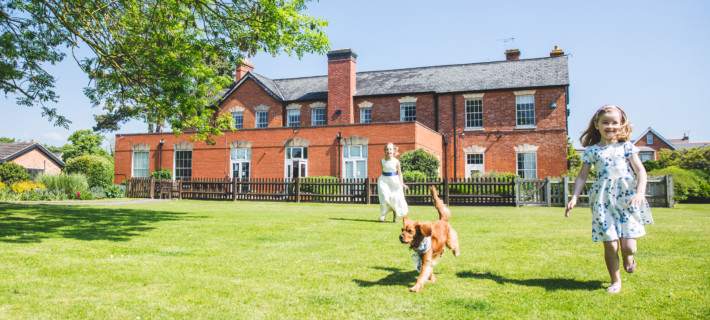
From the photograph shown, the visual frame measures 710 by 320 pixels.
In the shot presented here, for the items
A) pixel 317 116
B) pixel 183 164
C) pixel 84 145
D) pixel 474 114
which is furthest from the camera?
pixel 84 145

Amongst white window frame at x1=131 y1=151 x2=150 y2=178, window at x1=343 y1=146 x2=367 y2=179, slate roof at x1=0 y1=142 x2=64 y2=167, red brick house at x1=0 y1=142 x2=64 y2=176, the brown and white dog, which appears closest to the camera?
the brown and white dog

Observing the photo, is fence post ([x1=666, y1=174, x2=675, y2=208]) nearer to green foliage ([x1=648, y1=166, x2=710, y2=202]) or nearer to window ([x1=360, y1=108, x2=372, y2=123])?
green foliage ([x1=648, y1=166, x2=710, y2=202])

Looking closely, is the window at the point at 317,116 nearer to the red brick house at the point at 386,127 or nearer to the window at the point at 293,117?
the red brick house at the point at 386,127

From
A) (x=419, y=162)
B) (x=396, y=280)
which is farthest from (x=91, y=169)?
(x=396, y=280)

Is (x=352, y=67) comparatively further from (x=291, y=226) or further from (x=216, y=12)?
(x=291, y=226)

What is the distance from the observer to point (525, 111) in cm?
2788

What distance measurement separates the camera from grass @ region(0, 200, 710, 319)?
147 inches

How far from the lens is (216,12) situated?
11125mm

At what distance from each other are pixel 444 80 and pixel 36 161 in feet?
149

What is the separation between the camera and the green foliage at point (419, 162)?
22.5 meters

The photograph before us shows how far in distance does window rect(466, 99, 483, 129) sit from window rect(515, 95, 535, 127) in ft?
6.98

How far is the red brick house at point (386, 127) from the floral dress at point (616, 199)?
19464 mm

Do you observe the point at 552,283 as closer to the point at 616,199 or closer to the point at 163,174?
the point at 616,199

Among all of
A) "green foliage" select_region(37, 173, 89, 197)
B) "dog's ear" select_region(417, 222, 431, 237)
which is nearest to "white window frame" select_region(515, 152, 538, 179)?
"green foliage" select_region(37, 173, 89, 197)
